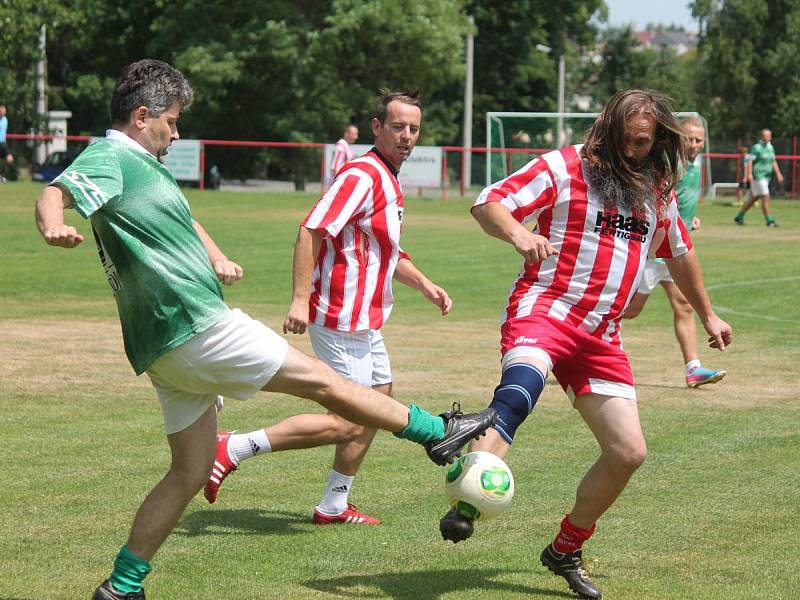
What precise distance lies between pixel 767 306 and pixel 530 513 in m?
10.2

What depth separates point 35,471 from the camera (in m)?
7.33

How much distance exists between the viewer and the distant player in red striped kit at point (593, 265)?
5301mm

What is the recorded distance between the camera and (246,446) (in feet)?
21.4

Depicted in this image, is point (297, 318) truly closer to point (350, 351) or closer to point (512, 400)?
point (350, 351)

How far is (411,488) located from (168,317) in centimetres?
288

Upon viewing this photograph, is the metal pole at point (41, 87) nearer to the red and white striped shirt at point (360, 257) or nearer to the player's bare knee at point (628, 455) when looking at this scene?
the red and white striped shirt at point (360, 257)

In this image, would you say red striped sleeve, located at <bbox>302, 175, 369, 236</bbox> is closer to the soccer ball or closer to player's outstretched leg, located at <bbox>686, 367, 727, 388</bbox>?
the soccer ball

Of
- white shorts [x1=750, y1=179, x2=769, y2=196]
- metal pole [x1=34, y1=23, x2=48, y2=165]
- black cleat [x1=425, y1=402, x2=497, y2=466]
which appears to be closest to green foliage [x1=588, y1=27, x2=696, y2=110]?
metal pole [x1=34, y1=23, x2=48, y2=165]

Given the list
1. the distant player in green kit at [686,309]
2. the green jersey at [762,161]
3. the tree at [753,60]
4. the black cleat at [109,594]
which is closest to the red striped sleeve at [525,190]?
the black cleat at [109,594]

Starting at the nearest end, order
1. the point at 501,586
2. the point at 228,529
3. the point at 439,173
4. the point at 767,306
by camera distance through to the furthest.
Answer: the point at 501,586 < the point at 228,529 < the point at 767,306 < the point at 439,173

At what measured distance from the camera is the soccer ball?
15.9 feet

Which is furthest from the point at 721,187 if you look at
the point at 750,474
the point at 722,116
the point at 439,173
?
the point at 750,474

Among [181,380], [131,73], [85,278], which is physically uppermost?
[131,73]

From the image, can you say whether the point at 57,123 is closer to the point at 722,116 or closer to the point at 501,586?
the point at 722,116
